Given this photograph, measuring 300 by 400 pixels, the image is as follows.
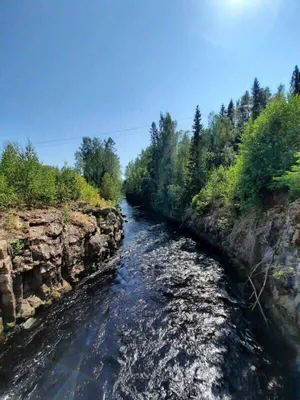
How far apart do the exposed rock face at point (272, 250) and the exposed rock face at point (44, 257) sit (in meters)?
9.22


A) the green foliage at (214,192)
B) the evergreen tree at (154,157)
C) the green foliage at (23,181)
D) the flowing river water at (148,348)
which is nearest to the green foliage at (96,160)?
the evergreen tree at (154,157)

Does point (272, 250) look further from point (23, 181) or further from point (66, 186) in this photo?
point (66, 186)

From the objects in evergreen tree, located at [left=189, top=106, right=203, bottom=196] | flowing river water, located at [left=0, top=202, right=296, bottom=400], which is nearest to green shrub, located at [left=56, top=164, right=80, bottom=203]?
flowing river water, located at [left=0, top=202, right=296, bottom=400]

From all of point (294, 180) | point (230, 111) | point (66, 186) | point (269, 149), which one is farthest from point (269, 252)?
point (230, 111)

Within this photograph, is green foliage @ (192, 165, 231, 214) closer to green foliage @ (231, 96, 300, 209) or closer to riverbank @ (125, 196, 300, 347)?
riverbank @ (125, 196, 300, 347)

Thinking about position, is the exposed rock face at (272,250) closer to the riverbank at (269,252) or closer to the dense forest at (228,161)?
the riverbank at (269,252)

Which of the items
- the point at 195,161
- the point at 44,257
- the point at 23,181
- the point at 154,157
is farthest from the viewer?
the point at 154,157

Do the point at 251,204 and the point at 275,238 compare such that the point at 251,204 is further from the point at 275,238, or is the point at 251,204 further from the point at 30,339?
the point at 30,339

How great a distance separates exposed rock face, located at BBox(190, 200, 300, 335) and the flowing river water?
3.71ft

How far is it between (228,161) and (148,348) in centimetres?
3649

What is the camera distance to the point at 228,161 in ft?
128

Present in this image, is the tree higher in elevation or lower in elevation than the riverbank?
higher

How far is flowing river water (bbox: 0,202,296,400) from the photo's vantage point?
6.05 m

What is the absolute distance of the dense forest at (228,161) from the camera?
43.4ft
